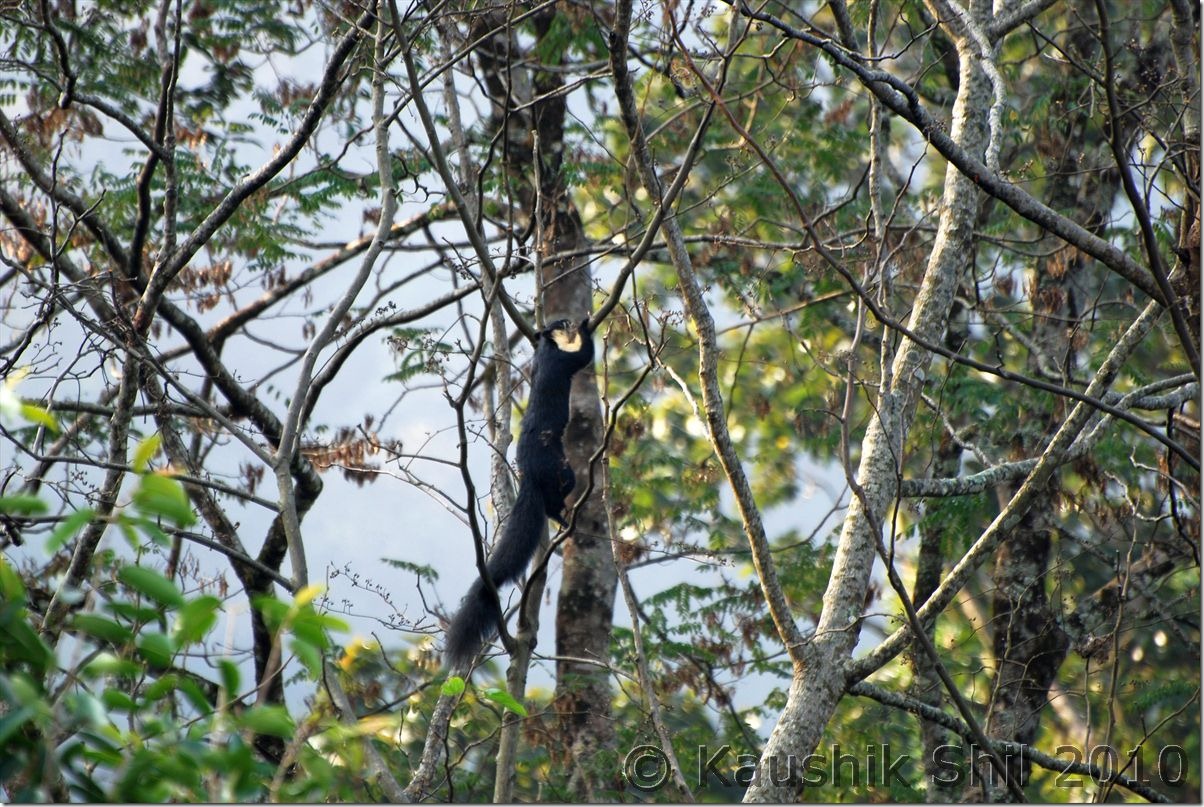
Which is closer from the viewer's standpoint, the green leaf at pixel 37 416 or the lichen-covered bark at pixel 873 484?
the green leaf at pixel 37 416

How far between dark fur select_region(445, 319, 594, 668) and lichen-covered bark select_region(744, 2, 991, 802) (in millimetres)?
1201

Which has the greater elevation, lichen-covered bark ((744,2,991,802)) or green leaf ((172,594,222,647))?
lichen-covered bark ((744,2,991,802))

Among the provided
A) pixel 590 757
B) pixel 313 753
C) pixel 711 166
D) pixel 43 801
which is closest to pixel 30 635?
pixel 43 801

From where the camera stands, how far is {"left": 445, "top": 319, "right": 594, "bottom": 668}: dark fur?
4312 millimetres

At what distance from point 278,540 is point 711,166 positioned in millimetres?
5848

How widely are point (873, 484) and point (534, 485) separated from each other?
1584mm

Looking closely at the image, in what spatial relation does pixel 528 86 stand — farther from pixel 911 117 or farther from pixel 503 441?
pixel 911 117

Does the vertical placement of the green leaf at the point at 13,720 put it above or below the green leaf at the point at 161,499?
below

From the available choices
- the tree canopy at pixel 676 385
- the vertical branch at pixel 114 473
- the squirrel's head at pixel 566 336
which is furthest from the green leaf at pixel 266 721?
the squirrel's head at pixel 566 336

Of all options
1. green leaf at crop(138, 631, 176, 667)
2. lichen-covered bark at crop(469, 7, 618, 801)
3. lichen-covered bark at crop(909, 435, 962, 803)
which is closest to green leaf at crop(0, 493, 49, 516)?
green leaf at crop(138, 631, 176, 667)

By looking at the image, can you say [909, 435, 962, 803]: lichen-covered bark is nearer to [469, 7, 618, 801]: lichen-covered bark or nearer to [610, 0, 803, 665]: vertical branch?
[610, 0, 803, 665]: vertical branch

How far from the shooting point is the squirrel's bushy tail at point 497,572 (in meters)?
4.30

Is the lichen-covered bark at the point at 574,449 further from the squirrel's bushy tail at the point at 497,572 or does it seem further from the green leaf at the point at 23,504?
the green leaf at the point at 23,504

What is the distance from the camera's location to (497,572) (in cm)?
466
